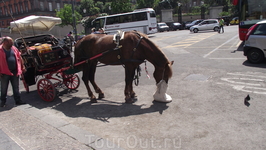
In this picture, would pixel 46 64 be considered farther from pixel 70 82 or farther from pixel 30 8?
pixel 30 8

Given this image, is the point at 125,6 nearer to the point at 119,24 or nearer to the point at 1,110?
the point at 119,24

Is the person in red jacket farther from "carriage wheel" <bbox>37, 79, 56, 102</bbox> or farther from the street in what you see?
the street

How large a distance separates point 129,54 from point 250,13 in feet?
36.8

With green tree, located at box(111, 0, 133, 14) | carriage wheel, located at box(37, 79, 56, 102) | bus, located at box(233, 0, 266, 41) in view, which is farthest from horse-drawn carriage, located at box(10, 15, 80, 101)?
green tree, located at box(111, 0, 133, 14)

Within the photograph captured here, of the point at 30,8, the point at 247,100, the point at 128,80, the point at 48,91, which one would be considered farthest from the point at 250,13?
the point at 30,8

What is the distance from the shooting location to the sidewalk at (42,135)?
149 inches

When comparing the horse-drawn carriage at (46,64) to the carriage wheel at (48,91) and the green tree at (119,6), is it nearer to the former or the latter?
the carriage wheel at (48,91)

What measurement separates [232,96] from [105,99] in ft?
11.4

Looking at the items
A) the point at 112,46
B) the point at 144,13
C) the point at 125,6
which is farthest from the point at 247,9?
the point at 125,6

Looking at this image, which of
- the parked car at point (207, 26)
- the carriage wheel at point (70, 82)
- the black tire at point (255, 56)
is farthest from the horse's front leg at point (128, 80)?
the parked car at point (207, 26)

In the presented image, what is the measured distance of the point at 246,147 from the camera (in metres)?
3.59

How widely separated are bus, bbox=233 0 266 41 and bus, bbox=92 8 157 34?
15912mm

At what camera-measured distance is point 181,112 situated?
5.09m

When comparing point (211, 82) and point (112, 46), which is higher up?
point (112, 46)
